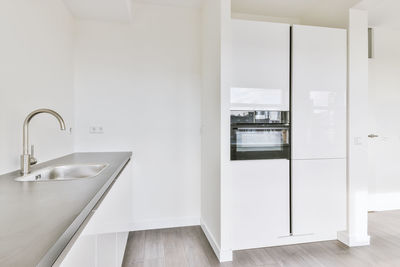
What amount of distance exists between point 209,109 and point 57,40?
62.8 inches

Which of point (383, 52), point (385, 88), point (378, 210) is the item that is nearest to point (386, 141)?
point (385, 88)

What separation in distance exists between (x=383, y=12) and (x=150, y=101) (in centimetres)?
295

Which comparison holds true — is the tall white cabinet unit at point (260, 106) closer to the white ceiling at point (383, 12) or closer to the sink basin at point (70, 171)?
the white ceiling at point (383, 12)

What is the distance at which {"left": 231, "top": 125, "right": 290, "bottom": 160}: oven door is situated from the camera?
223 cm

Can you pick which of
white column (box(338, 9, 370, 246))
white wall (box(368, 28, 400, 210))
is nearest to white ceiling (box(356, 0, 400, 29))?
white column (box(338, 9, 370, 246))

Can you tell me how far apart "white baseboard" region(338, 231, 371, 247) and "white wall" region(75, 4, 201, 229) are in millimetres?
1619

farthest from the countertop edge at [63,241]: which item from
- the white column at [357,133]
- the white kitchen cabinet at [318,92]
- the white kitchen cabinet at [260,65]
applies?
the white column at [357,133]

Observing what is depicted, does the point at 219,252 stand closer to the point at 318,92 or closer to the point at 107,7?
the point at 318,92

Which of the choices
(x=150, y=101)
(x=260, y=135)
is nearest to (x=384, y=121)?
(x=260, y=135)

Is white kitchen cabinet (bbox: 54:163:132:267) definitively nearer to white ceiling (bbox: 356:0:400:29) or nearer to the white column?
the white column

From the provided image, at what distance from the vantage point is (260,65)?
226 centimetres

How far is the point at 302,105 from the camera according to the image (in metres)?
2.36

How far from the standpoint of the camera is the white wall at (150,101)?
2662 mm

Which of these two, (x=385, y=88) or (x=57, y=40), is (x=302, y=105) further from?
(x=57, y=40)
